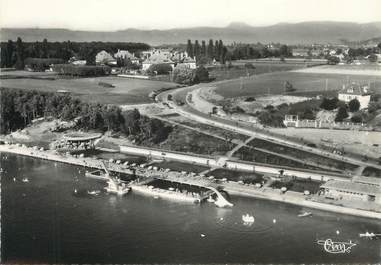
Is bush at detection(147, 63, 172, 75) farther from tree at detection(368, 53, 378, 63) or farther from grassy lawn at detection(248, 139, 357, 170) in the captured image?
grassy lawn at detection(248, 139, 357, 170)

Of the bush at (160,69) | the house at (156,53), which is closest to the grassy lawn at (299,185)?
the bush at (160,69)

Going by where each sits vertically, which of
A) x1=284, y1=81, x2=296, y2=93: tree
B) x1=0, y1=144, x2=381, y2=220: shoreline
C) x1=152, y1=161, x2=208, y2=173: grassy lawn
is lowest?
x1=0, y1=144, x2=381, y2=220: shoreline

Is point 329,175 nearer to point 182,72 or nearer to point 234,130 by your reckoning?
point 234,130

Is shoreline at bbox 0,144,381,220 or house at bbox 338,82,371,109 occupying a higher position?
house at bbox 338,82,371,109

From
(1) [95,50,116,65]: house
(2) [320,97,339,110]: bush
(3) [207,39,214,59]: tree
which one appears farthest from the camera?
(1) [95,50,116,65]: house

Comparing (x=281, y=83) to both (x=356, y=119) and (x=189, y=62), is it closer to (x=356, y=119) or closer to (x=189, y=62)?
(x=189, y=62)

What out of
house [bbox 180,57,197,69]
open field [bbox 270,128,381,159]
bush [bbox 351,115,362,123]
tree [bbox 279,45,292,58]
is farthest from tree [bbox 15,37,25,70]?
bush [bbox 351,115,362,123]

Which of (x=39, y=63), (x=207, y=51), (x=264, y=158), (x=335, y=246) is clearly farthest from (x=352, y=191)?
(x=39, y=63)

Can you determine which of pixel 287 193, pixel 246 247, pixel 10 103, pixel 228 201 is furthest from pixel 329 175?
pixel 10 103
